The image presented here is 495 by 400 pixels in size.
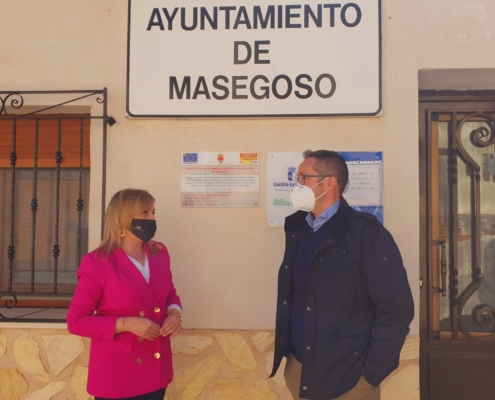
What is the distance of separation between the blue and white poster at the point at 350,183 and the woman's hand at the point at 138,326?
1159 mm

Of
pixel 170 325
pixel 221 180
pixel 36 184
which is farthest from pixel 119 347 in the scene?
pixel 36 184

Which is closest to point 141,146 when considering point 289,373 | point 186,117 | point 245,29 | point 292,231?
point 186,117

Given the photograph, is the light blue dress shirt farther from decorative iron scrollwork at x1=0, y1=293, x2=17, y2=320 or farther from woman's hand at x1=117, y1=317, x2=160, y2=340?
decorative iron scrollwork at x1=0, y1=293, x2=17, y2=320

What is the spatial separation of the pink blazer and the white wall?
0.80 metres

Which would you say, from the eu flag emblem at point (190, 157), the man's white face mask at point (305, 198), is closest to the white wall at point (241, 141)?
the eu flag emblem at point (190, 157)

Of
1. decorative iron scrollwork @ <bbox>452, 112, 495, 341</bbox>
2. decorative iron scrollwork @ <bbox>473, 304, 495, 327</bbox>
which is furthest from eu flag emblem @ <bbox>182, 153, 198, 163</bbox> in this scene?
decorative iron scrollwork @ <bbox>473, 304, 495, 327</bbox>

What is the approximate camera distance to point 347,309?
2.17m

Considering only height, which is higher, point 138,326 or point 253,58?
point 253,58

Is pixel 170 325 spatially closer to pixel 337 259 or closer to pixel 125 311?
pixel 125 311

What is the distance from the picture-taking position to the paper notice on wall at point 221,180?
3205 mm

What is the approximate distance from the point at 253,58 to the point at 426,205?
1.71 metres

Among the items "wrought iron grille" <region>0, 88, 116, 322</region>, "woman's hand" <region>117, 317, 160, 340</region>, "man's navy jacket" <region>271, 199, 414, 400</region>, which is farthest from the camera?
"wrought iron grille" <region>0, 88, 116, 322</region>

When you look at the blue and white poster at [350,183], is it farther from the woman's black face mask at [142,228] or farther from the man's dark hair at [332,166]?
the woman's black face mask at [142,228]

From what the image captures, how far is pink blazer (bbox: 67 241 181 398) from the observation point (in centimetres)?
235
